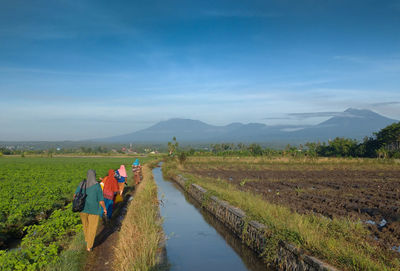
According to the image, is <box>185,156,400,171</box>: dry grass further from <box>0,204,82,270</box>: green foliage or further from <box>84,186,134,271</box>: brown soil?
<box>0,204,82,270</box>: green foliage

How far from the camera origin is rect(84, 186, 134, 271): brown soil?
21.1ft

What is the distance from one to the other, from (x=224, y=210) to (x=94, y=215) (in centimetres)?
461

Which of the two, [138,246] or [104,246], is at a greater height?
[138,246]

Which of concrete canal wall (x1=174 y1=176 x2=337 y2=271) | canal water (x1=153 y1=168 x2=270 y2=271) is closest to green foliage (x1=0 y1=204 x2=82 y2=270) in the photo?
canal water (x1=153 y1=168 x2=270 y2=271)

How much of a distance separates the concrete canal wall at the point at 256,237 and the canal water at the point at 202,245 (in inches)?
8.9

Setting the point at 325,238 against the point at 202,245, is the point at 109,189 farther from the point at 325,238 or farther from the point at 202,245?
the point at 325,238

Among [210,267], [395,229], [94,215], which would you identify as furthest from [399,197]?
[94,215]

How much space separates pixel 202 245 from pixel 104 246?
2.50m

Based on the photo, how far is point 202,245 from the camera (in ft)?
27.9

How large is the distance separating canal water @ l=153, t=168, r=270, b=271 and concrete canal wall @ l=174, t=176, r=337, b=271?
23 centimetres

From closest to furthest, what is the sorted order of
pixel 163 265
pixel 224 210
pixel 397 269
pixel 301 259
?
pixel 397 269
pixel 301 259
pixel 163 265
pixel 224 210

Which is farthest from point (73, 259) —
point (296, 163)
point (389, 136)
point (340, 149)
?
point (389, 136)

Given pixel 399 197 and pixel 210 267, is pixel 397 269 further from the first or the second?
pixel 399 197

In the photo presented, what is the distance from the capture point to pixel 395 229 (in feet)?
26.8
